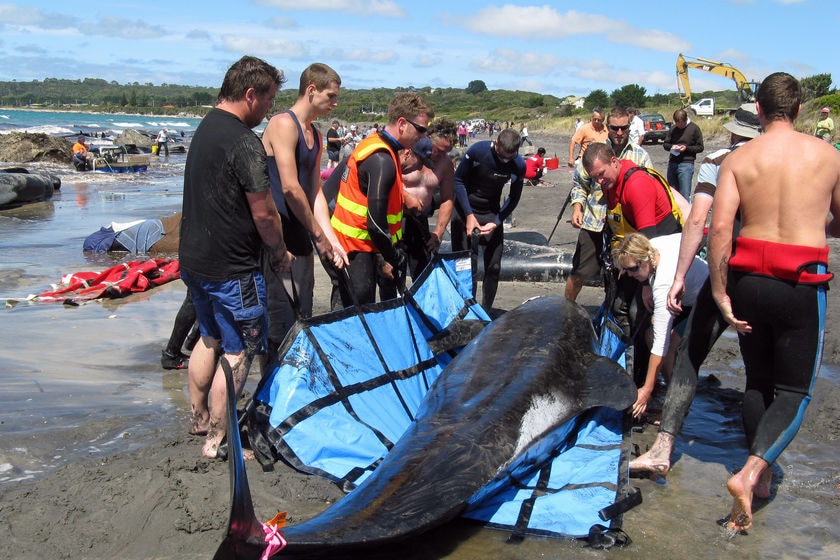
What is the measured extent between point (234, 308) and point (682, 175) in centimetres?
1094

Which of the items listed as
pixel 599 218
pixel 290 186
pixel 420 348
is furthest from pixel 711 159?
pixel 290 186

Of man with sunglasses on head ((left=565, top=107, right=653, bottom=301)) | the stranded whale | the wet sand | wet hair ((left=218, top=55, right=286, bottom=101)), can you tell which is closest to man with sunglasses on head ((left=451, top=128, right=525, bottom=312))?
man with sunglasses on head ((left=565, top=107, right=653, bottom=301))

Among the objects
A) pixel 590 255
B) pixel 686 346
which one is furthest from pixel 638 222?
pixel 686 346

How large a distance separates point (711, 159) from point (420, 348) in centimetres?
308

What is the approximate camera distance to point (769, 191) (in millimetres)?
3928

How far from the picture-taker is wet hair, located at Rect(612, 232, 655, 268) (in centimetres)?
505

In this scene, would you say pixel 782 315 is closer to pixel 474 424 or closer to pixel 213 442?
pixel 474 424

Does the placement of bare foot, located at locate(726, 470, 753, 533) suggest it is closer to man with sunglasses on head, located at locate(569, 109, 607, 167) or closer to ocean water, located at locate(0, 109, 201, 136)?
man with sunglasses on head, located at locate(569, 109, 607, 167)

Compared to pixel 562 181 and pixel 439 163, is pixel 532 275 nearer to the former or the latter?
pixel 439 163

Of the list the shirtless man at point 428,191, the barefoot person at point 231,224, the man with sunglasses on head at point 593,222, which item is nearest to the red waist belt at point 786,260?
the barefoot person at point 231,224

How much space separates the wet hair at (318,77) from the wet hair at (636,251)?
2.39m

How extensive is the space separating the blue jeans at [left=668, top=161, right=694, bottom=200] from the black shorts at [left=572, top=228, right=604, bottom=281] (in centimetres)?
667

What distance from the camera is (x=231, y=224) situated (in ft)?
14.2

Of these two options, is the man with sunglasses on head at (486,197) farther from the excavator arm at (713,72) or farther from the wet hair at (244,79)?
the excavator arm at (713,72)
